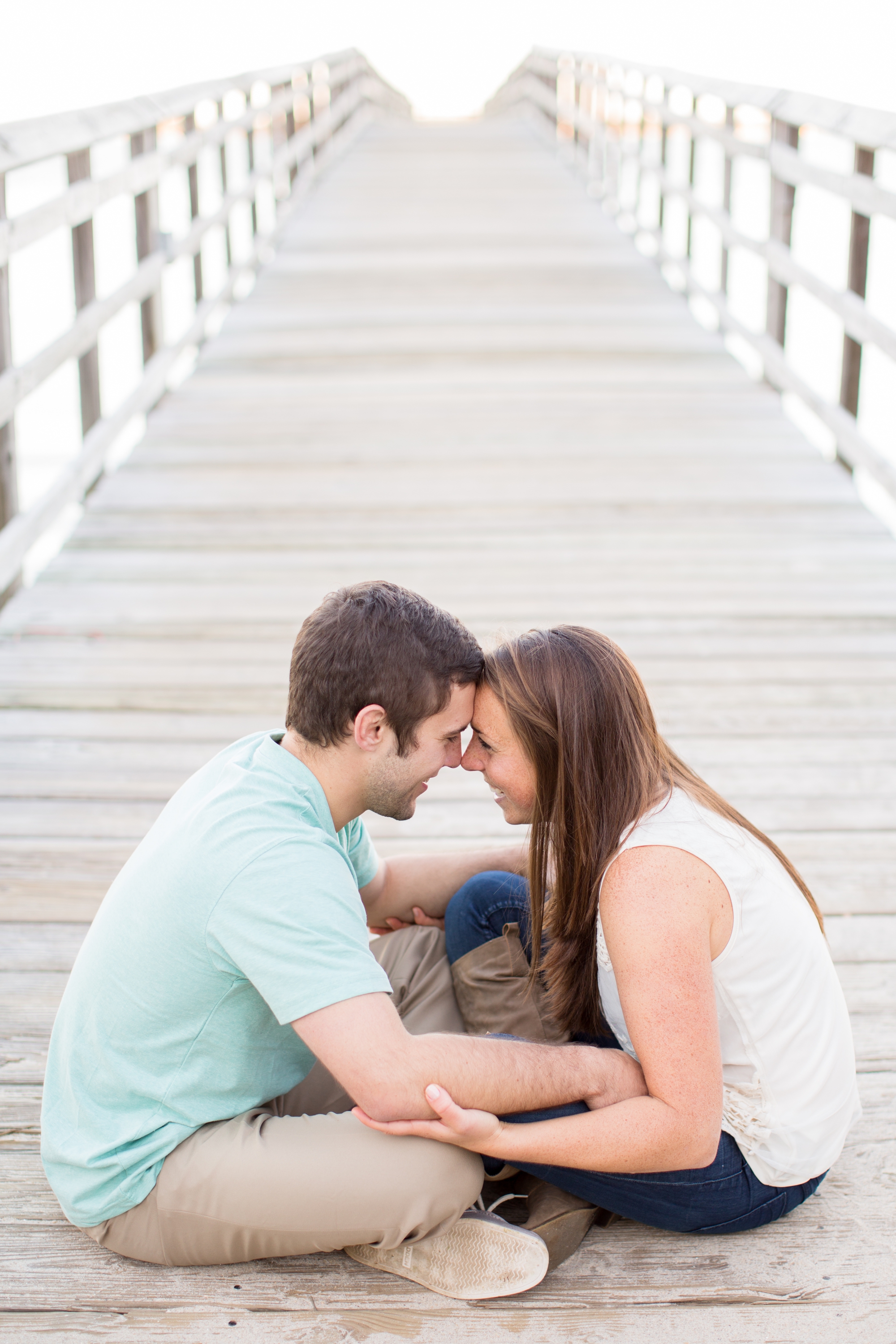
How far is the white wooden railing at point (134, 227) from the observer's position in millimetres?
3416

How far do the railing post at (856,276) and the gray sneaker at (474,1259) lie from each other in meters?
3.66

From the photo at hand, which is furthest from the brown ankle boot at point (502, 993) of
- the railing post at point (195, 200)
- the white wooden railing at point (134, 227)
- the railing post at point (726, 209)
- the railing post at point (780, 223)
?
the railing post at point (726, 209)

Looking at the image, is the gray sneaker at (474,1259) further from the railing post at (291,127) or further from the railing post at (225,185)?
the railing post at (291,127)

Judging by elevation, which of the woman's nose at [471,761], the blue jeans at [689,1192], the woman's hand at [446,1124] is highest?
the woman's nose at [471,761]

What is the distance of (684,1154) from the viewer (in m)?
1.40

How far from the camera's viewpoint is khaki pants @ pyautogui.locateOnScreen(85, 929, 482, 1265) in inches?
55.4

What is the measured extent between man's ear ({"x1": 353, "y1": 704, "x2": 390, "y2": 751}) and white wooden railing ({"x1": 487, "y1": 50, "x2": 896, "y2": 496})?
2830 mm

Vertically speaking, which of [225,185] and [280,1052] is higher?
[225,185]

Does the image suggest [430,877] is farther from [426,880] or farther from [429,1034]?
[429,1034]

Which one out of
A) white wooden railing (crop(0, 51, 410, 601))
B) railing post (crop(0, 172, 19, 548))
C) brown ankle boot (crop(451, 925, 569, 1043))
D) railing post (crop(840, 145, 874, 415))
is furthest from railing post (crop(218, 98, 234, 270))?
brown ankle boot (crop(451, 925, 569, 1043))

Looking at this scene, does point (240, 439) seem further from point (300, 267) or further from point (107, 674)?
point (300, 267)

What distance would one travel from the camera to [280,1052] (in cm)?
151

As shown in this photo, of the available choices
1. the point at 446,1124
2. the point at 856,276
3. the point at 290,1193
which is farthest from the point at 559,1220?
the point at 856,276

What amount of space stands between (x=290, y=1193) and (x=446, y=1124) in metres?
0.21
